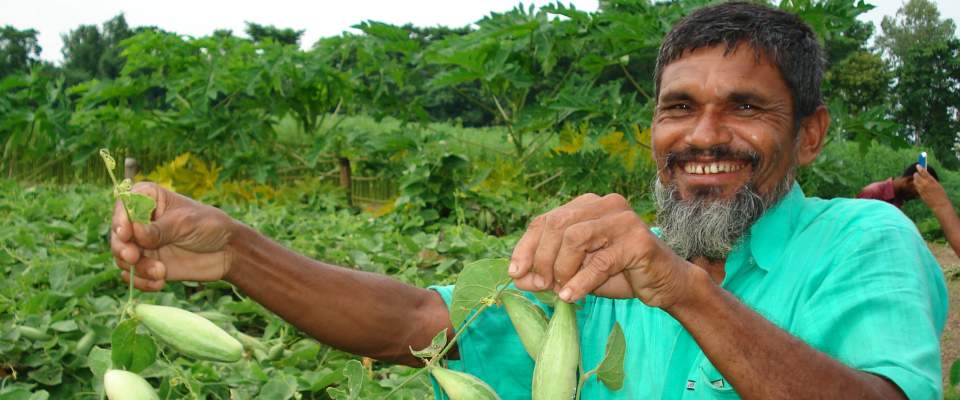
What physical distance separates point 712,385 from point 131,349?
0.92m

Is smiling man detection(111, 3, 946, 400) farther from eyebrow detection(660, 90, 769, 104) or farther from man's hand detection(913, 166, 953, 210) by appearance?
man's hand detection(913, 166, 953, 210)

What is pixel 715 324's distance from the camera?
1.14 metres

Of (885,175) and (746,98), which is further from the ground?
(746,98)

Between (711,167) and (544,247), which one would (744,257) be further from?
(544,247)

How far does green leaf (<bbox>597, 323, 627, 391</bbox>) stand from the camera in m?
1.04

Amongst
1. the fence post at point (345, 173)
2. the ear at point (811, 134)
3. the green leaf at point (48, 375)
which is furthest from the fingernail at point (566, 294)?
the fence post at point (345, 173)

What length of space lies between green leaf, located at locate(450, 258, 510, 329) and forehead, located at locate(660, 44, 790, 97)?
2.24ft

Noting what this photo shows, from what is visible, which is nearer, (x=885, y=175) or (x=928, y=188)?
(x=928, y=188)

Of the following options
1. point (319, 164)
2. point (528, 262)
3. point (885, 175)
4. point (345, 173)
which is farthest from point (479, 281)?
point (885, 175)

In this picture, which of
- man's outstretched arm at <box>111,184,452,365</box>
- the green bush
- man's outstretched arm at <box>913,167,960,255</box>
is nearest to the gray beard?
man's outstretched arm at <box>111,184,452,365</box>

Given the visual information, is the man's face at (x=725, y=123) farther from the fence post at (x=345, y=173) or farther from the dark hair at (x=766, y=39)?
the fence post at (x=345, y=173)

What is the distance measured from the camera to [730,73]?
160cm

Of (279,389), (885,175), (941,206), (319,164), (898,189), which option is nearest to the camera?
(279,389)

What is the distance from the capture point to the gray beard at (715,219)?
164 cm
